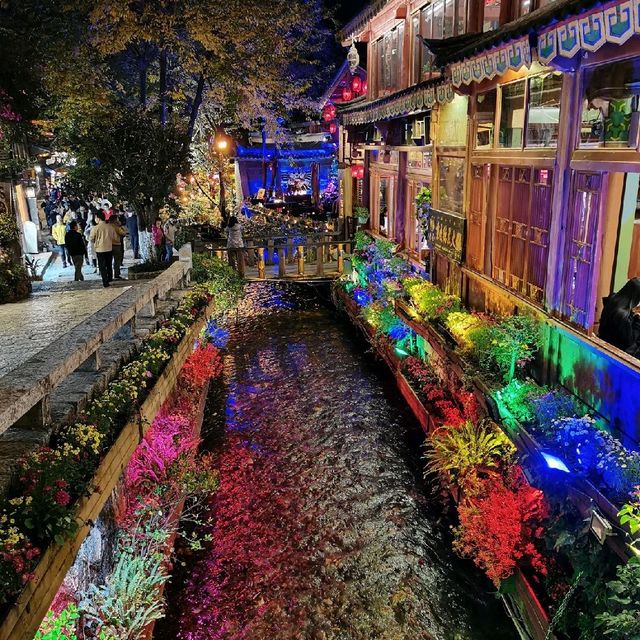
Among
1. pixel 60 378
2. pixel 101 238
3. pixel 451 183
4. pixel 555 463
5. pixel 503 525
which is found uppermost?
pixel 451 183

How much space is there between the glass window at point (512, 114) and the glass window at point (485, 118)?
40 cm

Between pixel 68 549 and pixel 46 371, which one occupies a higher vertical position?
pixel 46 371

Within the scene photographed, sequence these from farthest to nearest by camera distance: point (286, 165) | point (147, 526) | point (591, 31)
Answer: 1. point (286, 165)
2. point (147, 526)
3. point (591, 31)

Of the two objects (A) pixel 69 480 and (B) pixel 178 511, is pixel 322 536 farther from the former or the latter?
(A) pixel 69 480

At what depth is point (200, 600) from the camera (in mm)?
7383

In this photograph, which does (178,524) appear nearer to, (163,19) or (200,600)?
(200,600)

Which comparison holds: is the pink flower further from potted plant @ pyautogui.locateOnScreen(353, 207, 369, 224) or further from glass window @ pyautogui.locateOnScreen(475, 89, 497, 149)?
potted plant @ pyautogui.locateOnScreen(353, 207, 369, 224)

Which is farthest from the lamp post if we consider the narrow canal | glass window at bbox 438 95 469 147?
the narrow canal

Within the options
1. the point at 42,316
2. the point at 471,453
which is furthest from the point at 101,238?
the point at 471,453

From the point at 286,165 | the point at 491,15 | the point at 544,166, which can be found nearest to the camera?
the point at 544,166

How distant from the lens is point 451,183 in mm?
12625

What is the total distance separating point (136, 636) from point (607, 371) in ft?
20.4

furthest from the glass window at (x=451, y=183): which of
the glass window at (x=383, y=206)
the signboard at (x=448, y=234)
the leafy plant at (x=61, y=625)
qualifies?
the leafy plant at (x=61, y=625)

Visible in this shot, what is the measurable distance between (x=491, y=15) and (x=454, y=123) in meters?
2.14
